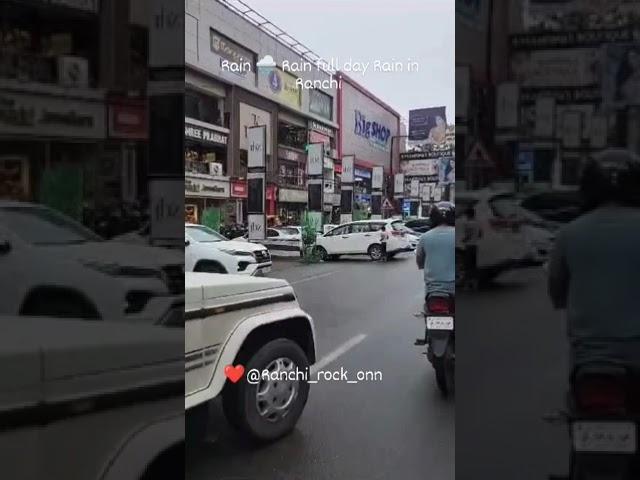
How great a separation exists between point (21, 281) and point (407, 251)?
1047mm

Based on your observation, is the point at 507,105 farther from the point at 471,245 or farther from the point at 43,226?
the point at 43,226

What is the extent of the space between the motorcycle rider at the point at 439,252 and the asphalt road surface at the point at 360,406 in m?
0.04

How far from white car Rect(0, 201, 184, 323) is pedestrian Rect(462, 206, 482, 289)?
79 centimetres

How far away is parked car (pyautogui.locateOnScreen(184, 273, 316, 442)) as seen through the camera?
1762 mm

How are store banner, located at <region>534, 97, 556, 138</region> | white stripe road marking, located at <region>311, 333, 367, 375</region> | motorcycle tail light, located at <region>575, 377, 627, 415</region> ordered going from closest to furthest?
1. motorcycle tail light, located at <region>575, 377, 627, 415</region>
2. store banner, located at <region>534, 97, 556, 138</region>
3. white stripe road marking, located at <region>311, 333, 367, 375</region>

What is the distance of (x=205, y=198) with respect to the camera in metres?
1.72

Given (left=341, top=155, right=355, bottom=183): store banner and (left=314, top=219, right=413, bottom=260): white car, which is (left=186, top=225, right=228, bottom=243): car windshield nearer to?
(left=314, top=219, right=413, bottom=260): white car

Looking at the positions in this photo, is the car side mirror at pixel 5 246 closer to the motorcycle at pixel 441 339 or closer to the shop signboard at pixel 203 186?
the shop signboard at pixel 203 186

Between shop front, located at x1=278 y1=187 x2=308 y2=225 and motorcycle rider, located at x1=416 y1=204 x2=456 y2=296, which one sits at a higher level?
shop front, located at x1=278 y1=187 x2=308 y2=225

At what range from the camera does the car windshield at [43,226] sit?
1620 mm

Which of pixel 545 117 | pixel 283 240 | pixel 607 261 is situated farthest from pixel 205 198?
pixel 607 261

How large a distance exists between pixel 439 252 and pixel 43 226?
1.07m

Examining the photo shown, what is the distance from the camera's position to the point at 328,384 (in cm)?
175

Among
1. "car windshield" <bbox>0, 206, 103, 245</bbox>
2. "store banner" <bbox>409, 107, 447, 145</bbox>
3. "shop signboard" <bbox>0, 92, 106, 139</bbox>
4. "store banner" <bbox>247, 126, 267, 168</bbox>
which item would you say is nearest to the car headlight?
"store banner" <bbox>247, 126, 267, 168</bbox>
